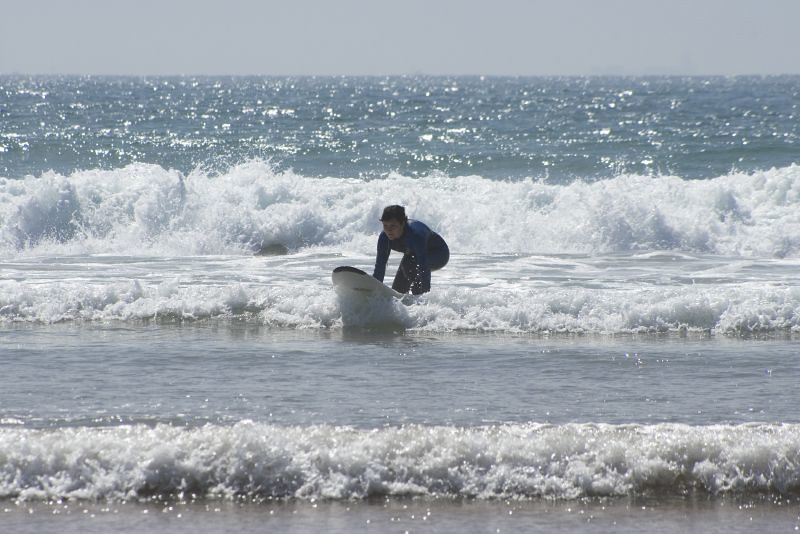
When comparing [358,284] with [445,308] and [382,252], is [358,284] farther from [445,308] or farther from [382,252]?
[445,308]

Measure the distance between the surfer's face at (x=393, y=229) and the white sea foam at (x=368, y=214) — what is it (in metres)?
7.44

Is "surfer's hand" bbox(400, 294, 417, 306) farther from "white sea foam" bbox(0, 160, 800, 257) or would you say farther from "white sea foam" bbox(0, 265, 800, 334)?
"white sea foam" bbox(0, 160, 800, 257)

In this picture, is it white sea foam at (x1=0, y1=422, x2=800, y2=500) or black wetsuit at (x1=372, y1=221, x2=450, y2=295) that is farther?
black wetsuit at (x1=372, y1=221, x2=450, y2=295)

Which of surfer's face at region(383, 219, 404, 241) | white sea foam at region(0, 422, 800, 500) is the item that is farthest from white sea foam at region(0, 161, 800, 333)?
white sea foam at region(0, 422, 800, 500)

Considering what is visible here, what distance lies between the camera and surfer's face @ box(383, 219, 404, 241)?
9516 mm

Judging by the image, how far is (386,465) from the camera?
19.3 ft

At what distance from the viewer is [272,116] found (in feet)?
142

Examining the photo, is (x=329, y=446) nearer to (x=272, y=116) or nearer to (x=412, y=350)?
(x=412, y=350)

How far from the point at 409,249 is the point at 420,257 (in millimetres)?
127

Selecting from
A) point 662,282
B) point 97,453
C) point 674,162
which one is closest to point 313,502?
point 97,453

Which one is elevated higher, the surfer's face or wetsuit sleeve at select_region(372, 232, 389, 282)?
the surfer's face

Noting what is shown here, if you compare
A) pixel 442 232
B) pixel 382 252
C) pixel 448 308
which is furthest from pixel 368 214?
pixel 382 252

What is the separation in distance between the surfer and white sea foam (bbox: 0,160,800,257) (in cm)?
678

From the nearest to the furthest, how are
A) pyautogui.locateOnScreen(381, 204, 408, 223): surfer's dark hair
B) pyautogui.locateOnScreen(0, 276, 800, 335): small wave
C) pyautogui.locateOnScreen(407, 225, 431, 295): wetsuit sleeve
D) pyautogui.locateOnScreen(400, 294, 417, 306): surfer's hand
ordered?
1. pyautogui.locateOnScreen(381, 204, 408, 223): surfer's dark hair
2. pyautogui.locateOnScreen(407, 225, 431, 295): wetsuit sleeve
3. pyautogui.locateOnScreen(0, 276, 800, 335): small wave
4. pyautogui.locateOnScreen(400, 294, 417, 306): surfer's hand
